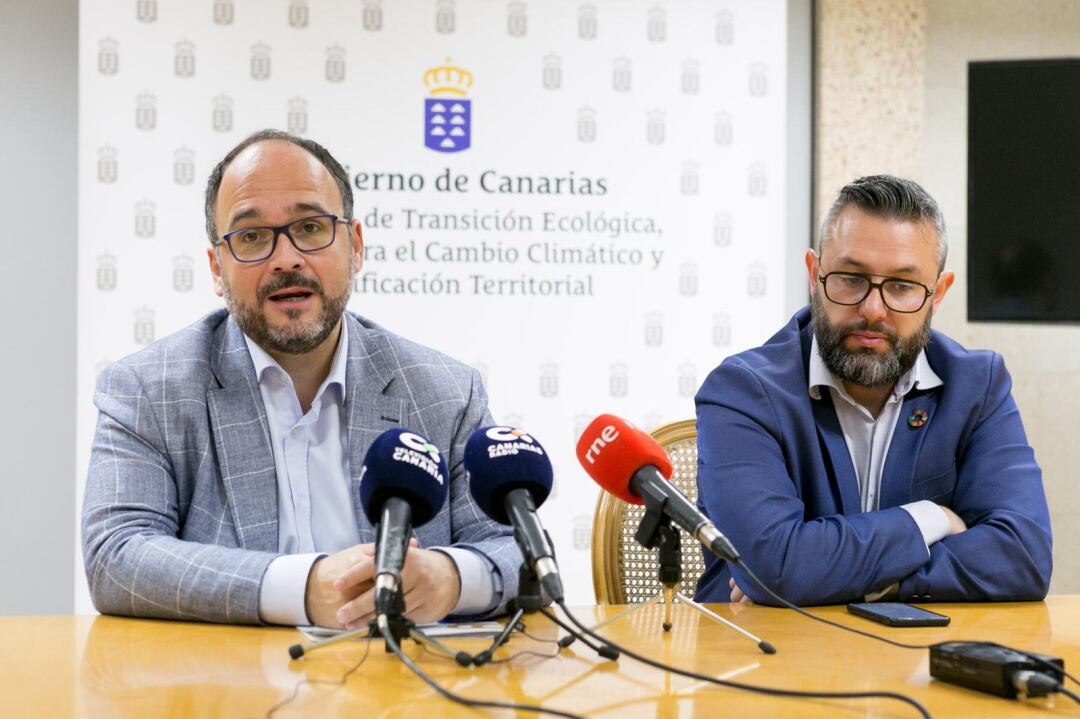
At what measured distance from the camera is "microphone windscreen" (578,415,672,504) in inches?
63.9

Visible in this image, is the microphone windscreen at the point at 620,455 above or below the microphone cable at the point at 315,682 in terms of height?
above

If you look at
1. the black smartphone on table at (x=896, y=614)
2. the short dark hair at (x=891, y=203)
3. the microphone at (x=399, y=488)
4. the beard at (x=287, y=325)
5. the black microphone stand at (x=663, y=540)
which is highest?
the short dark hair at (x=891, y=203)

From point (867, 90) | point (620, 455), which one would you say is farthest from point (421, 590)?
point (867, 90)

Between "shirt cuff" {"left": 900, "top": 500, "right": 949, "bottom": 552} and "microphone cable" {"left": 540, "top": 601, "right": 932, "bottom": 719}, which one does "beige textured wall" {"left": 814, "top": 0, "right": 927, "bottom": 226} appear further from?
"microphone cable" {"left": 540, "top": 601, "right": 932, "bottom": 719}

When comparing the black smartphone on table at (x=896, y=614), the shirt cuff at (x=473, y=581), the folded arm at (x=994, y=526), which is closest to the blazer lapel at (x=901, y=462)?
the folded arm at (x=994, y=526)

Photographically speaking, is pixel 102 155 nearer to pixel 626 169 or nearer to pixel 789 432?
pixel 626 169

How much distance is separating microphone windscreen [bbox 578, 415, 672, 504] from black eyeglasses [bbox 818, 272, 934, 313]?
3.29 feet

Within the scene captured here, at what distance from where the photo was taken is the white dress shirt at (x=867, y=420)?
8.15ft

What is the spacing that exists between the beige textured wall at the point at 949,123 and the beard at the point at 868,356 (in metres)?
2.54

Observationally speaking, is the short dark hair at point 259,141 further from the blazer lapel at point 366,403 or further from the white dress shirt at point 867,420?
the white dress shirt at point 867,420

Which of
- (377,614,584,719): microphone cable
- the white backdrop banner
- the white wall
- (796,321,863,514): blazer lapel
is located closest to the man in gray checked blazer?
(377,614,584,719): microphone cable

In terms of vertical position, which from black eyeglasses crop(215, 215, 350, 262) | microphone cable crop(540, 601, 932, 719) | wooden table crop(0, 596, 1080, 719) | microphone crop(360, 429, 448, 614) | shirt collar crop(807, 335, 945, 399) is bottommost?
wooden table crop(0, 596, 1080, 719)

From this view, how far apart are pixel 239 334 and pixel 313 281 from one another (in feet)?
0.68

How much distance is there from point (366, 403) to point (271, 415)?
20 centimetres
